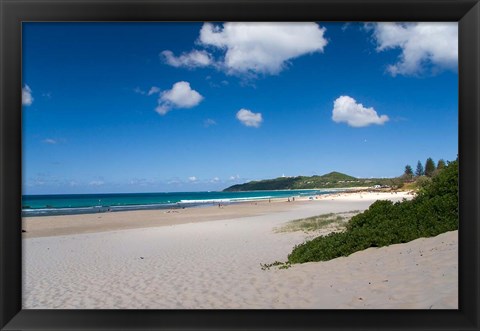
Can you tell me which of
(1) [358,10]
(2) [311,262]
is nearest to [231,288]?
(2) [311,262]

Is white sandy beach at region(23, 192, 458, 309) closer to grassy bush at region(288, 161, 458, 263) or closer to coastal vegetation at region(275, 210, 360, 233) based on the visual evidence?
grassy bush at region(288, 161, 458, 263)

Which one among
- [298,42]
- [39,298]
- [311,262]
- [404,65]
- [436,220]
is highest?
[298,42]

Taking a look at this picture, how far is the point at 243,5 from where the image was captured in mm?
2422

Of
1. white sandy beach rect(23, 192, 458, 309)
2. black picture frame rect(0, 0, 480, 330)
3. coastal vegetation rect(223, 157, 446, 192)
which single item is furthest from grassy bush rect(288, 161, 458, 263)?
coastal vegetation rect(223, 157, 446, 192)

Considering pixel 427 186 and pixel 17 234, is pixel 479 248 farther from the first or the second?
pixel 427 186

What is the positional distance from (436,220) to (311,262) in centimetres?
187

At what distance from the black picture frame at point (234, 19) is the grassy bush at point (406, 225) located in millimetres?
2762

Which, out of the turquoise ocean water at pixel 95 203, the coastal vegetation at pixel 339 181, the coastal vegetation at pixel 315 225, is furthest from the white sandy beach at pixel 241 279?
the coastal vegetation at pixel 339 181

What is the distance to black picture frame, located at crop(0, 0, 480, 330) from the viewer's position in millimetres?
2363

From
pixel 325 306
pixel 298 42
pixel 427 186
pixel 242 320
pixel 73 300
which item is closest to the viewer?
pixel 242 320

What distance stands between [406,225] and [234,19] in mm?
4286

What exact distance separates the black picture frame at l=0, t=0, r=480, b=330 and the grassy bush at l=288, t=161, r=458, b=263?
2.76 metres

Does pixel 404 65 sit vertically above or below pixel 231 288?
above

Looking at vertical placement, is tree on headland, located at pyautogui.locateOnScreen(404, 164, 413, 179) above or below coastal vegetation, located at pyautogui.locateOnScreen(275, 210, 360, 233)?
above
